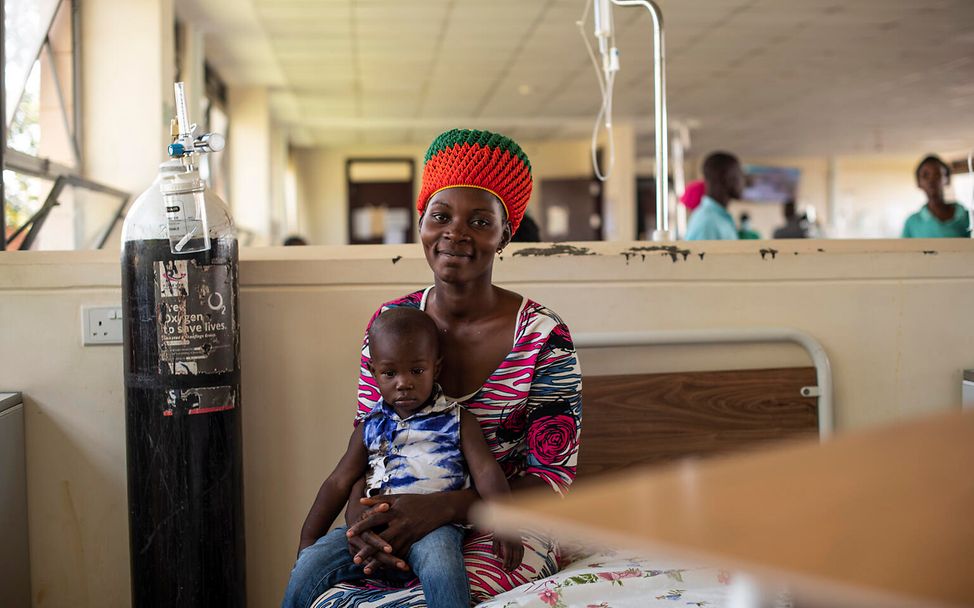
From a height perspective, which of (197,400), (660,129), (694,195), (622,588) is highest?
(694,195)

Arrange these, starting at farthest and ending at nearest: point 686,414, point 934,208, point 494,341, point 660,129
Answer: point 934,208 → point 660,129 → point 686,414 → point 494,341

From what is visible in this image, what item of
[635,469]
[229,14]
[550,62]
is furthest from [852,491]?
[550,62]

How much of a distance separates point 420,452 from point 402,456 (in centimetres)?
3

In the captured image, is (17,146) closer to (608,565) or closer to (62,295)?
(62,295)

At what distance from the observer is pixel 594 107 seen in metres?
10.6

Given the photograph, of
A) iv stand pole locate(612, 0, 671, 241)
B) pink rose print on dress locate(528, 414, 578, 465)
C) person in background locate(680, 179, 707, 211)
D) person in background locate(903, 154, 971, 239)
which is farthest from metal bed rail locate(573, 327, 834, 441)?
person in background locate(903, 154, 971, 239)

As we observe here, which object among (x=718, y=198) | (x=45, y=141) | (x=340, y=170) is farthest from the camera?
(x=340, y=170)

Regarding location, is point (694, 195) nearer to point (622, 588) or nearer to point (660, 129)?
point (660, 129)

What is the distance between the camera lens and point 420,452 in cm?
155

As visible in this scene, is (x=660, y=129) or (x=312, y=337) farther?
(x=660, y=129)

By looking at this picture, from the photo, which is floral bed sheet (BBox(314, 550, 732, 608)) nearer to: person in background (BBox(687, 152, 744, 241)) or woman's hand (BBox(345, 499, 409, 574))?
woman's hand (BBox(345, 499, 409, 574))

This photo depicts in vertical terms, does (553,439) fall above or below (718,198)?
below

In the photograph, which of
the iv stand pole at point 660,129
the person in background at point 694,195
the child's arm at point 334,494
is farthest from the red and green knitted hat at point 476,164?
the person in background at point 694,195

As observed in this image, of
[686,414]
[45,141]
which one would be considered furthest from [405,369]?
[45,141]
